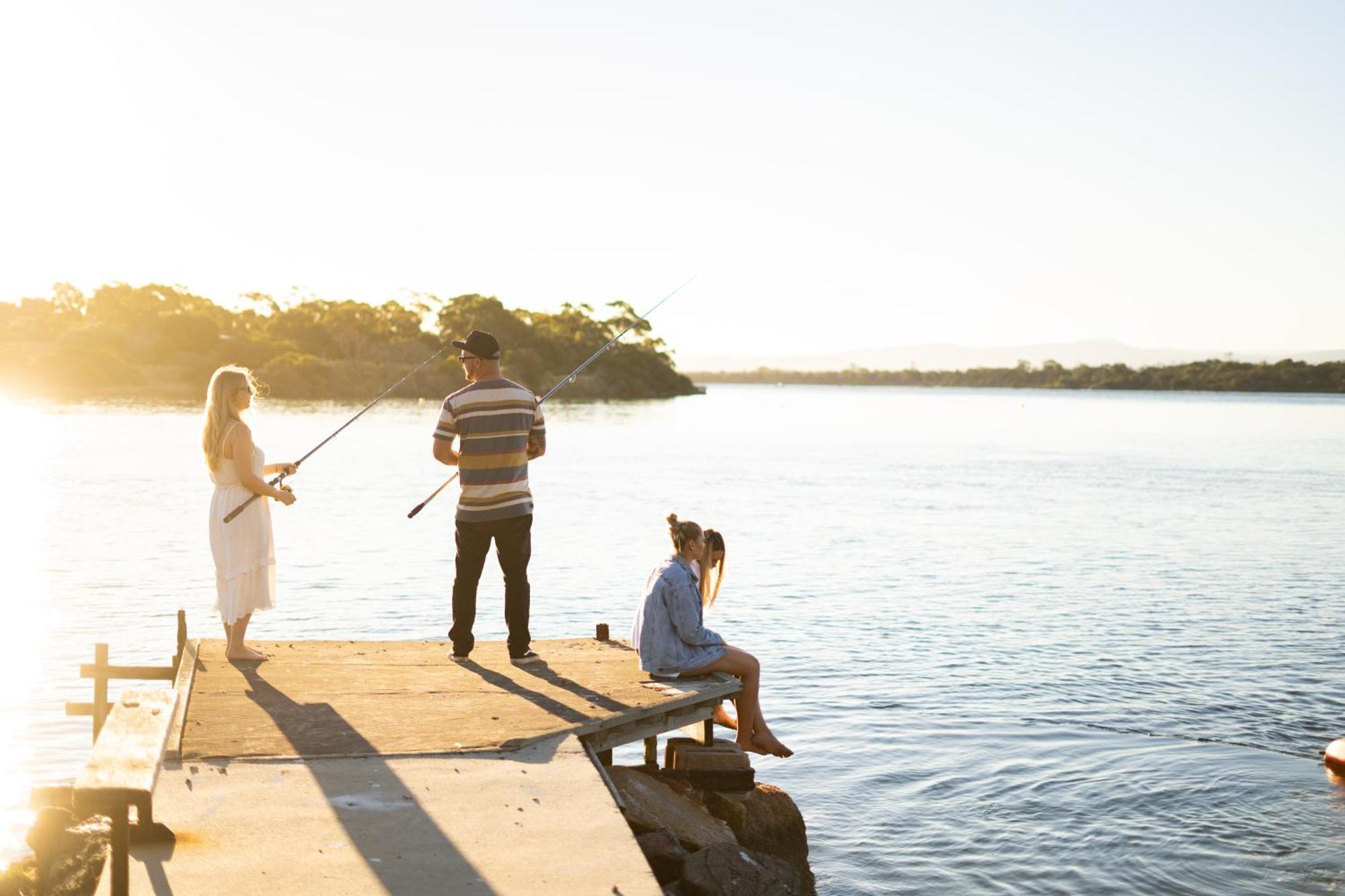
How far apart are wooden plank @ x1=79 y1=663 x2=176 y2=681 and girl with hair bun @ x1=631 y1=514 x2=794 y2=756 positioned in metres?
3.72

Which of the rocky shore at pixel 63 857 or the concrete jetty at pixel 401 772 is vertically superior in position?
the concrete jetty at pixel 401 772

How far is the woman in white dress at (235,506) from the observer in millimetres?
8242

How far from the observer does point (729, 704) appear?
392 inches

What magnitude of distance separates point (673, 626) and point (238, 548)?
2.82 m

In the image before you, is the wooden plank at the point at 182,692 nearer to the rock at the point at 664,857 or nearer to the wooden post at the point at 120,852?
the wooden post at the point at 120,852

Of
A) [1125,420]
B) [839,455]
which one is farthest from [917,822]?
[1125,420]

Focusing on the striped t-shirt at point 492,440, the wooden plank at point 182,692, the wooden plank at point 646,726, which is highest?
the striped t-shirt at point 492,440

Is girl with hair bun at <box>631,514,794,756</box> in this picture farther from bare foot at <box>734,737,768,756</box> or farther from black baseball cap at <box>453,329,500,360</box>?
black baseball cap at <box>453,329,500,360</box>

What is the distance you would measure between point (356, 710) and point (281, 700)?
1.57 feet

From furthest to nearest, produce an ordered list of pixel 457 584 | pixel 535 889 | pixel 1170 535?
pixel 1170 535, pixel 457 584, pixel 535 889

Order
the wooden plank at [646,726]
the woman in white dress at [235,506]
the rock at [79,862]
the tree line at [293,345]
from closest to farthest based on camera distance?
the rock at [79,862], the wooden plank at [646,726], the woman in white dress at [235,506], the tree line at [293,345]

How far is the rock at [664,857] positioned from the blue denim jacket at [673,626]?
201 cm

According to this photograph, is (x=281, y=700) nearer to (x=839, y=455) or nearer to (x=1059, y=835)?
(x=1059, y=835)

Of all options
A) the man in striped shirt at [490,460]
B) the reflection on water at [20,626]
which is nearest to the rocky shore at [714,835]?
the man in striped shirt at [490,460]
